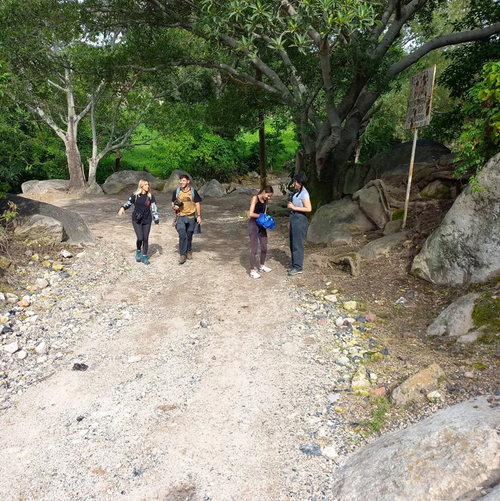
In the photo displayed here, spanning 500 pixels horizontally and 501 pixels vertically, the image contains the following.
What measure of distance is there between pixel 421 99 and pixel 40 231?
320 inches

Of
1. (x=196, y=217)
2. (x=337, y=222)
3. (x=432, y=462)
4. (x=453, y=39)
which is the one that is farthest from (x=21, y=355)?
(x=453, y=39)

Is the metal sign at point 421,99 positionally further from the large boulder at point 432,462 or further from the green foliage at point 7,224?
the green foliage at point 7,224

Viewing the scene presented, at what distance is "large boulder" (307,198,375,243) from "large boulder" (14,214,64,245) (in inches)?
226

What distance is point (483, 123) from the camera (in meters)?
6.39

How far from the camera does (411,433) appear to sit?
3475 mm

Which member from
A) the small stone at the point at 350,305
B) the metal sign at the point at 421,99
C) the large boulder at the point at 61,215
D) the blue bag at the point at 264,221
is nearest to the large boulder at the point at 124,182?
the large boulder at the point at 61,215

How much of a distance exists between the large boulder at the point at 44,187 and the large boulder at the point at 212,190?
6939 mm

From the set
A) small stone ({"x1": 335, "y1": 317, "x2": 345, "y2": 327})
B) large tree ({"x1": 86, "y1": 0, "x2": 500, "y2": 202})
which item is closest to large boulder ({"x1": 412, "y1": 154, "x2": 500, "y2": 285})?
small stone ({"x1": 335, "y1": 317, "x2": 345, "y2": 327})

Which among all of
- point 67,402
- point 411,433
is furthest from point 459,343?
point 67,402

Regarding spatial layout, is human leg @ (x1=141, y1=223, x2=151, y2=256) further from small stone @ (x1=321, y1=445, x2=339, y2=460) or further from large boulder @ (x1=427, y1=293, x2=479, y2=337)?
small stone @ (x1=321, y1=445, x2=339, y2=460)

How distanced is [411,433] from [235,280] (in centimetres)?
494

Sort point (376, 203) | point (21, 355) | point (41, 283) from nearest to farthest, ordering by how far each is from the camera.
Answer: point (21, 355) → point (41, 283) → point (376, 203)

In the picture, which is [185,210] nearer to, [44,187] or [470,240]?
[470,240]

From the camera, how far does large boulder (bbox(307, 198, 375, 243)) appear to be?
388 inches
